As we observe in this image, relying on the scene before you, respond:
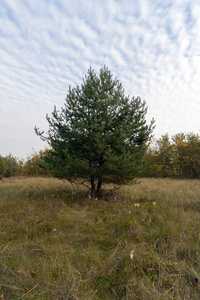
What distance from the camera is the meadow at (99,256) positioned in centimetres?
208

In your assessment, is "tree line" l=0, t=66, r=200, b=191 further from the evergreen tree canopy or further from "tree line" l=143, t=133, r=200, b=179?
"tree line" l=143, t=133, r=200, b=179

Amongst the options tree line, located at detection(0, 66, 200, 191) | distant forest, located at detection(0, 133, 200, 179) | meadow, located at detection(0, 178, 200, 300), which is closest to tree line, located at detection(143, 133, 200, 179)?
distant forest, located at detection(0, 133, 200, 179)

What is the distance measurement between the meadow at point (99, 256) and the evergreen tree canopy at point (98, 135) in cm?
165

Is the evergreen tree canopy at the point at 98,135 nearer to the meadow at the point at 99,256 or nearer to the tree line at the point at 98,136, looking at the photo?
the tree line at the point at 98,136

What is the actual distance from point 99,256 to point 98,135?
151 inches

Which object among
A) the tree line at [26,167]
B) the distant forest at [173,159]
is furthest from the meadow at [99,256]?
the tree line at [26,167]

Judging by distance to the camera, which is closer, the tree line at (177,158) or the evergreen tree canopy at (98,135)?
the evergreen tree canopy at (98,135)

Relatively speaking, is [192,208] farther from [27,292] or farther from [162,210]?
[27,292]

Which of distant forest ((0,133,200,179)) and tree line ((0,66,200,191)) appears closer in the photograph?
tree line ((0,66,200,191))

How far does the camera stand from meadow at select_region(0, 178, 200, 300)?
2.08 m

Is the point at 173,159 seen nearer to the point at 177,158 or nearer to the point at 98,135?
the point at 177,158

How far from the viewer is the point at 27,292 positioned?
191cm

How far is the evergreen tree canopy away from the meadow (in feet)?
5.41

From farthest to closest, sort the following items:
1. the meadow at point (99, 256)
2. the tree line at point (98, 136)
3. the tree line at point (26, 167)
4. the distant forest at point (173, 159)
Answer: the tree line at point (26, 167) → the distant forest at point (173, 159) → the tree line at point (98, 136) → the meadow at point (99, 256)
